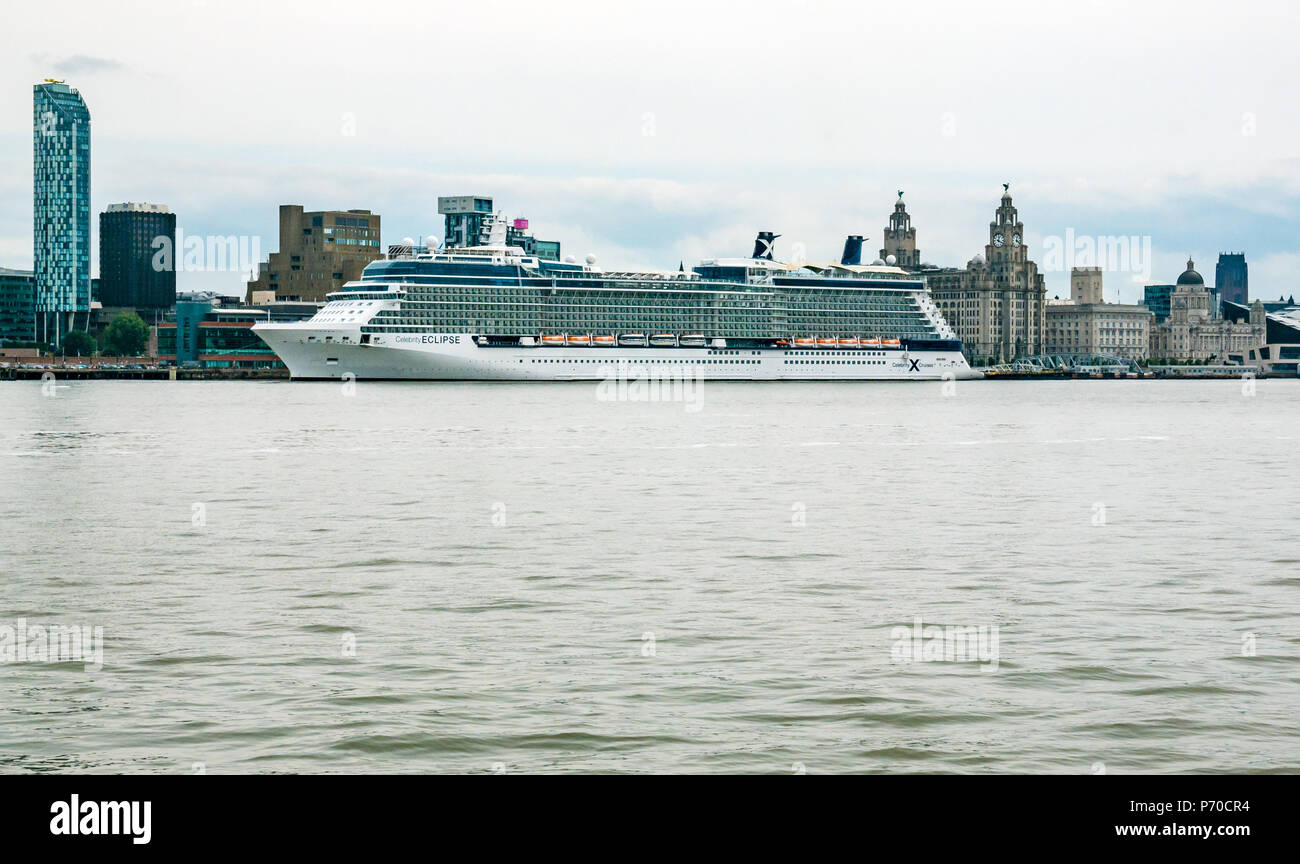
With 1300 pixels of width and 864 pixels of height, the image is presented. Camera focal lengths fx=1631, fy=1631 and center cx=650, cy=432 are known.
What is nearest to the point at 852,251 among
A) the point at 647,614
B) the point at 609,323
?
the point at 609,323

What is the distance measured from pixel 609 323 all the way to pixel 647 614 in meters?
121

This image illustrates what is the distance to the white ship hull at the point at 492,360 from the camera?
125188 millimetres

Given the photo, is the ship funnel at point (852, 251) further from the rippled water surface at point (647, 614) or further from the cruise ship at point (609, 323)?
the rippled water surface at point (647, 614)

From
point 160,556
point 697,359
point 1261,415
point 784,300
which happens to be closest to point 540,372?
point 697,359

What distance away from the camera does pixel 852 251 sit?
174m

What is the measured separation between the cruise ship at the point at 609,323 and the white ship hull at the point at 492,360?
0.39 feet

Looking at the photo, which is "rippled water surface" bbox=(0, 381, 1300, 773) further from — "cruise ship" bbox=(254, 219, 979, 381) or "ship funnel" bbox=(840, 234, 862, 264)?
"ship funnel" bbox=(840, 234, 862, 264)

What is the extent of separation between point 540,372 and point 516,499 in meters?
96.8

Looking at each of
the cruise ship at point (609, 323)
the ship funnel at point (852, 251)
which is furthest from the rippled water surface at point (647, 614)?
the ship funnel at point (852, 251)

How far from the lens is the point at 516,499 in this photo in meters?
33.4

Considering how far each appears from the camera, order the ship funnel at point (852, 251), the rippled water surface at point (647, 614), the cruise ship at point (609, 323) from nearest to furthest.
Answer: the rippled water surface at point (647, 614)
the cruise ship at point (609, 323)
the ship funnel at point (852, 251)

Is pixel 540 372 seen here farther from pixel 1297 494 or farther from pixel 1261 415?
pixel 1297 494

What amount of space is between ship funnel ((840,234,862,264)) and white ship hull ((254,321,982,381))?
25.9m

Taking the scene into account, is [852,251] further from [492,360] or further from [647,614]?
[647,614]
